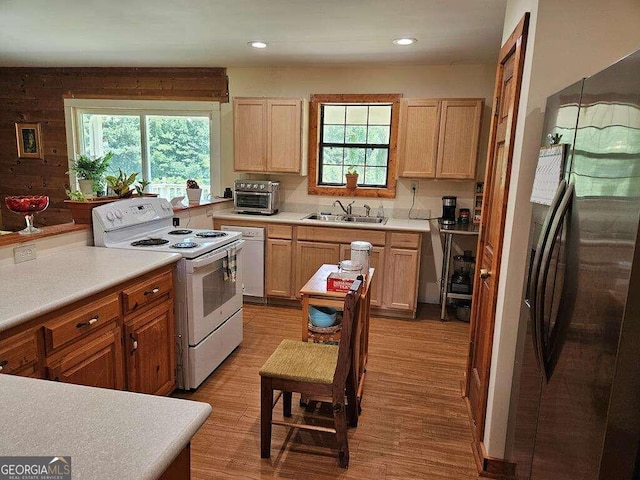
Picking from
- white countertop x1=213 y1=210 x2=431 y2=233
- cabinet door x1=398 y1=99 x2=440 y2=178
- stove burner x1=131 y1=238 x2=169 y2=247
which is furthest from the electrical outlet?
cabinet door x1=398 y1=99 x2=440 y2=178

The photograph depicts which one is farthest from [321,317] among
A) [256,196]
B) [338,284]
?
[256,196]

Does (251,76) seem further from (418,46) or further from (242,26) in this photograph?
(418,46)

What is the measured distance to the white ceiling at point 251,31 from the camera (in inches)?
111

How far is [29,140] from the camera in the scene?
5422 mm

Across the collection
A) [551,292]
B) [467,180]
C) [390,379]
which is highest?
[467,180]

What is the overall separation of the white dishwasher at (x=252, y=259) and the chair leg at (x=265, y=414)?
7.75ft

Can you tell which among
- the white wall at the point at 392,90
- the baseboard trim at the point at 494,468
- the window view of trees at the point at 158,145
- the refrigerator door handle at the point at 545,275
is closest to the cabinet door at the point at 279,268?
the white wall at the point at 392,90

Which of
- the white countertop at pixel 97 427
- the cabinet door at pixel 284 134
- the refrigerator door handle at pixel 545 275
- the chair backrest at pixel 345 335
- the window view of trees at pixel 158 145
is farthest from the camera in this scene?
the window view of trees at pixel 158 145

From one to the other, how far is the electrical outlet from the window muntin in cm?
306

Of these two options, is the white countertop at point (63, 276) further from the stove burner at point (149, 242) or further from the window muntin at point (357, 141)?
the window muntin at point (357, 141)

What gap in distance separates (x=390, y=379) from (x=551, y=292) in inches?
73.6

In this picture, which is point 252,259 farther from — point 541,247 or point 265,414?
point 541,247

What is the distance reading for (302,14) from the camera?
9.65 ft

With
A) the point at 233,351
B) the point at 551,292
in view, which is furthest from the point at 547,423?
the point at 233,351
